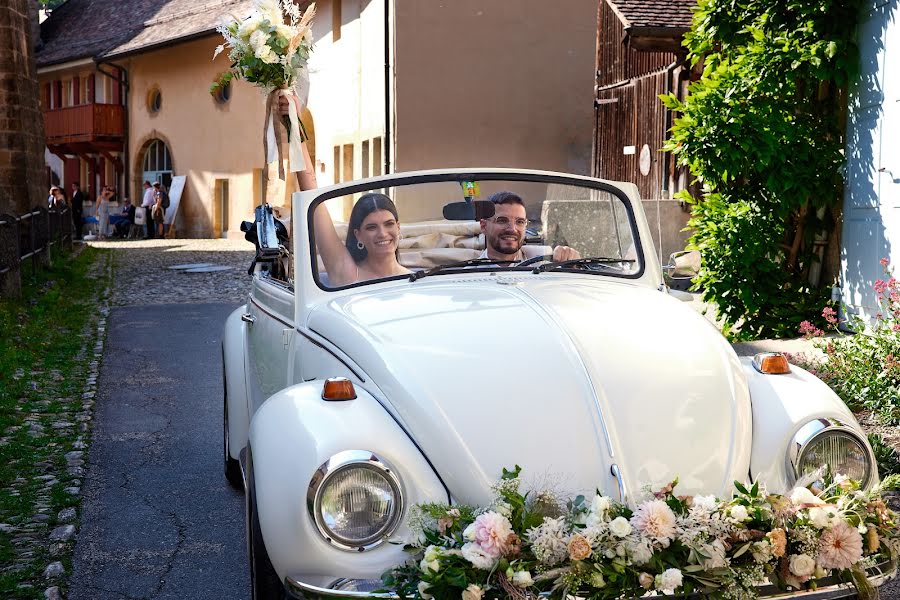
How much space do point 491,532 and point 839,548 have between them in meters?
0.90

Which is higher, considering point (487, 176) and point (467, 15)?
point (467, 15)

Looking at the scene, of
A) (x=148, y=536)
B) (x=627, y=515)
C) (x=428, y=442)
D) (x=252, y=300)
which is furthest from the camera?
(x=252, y=300)

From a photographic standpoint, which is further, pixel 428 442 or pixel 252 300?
pixel 252 300

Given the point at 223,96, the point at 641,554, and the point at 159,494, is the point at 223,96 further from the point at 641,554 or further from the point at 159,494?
the point at 641,554

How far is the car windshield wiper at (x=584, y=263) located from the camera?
4332 millimetres

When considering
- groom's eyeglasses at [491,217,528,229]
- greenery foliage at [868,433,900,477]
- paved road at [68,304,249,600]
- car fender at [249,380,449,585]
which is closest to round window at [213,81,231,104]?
paved road at [68,304,249,600]

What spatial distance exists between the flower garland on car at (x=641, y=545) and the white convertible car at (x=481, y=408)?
167 mm

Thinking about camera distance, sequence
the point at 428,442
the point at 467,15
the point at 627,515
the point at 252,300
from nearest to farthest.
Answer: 1. the point at 627,515
2. the point at 428,442
3. the point at 252,300
4. the point at 467,15

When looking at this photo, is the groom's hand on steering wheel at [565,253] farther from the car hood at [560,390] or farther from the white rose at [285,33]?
the white rose at [285,33]

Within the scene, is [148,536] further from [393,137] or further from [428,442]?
[393,137]

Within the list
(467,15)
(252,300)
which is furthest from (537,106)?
(252,300)

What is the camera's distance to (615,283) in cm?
432

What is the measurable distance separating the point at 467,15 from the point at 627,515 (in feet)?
71.3

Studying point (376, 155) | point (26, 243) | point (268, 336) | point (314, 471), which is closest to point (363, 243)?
point (268, 336)
